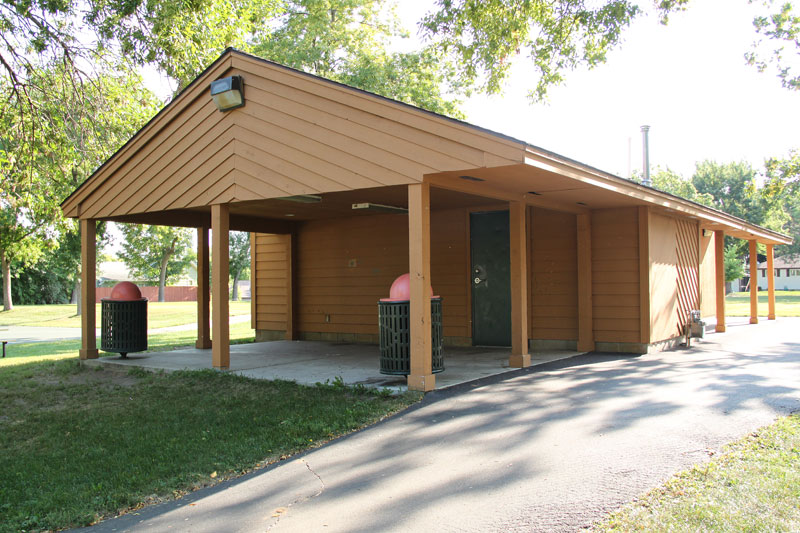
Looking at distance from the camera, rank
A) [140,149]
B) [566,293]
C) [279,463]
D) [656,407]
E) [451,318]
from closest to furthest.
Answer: [279,463]
[656,407]
[140,149]
[566,293]
[451,318]

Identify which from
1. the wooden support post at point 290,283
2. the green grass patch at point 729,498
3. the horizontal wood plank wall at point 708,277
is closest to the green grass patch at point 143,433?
the green grass patch at point 729,498

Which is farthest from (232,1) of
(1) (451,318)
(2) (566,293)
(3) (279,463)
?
(3) (279,463)

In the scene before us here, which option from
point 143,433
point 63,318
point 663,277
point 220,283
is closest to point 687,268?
point 663,277

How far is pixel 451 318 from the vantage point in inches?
443

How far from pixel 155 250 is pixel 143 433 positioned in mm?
46184

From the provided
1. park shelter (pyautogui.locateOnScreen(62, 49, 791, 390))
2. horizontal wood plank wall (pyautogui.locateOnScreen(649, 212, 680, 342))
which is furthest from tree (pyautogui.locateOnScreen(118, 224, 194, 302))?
horizontal wood plank wall (pyautogui.locateOnScreen(649, 212, 680, 342))

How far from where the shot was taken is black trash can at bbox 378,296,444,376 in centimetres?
689

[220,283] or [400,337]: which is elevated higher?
[220,283]

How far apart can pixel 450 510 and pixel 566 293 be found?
732 cm

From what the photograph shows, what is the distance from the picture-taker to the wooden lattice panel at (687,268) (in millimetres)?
11172

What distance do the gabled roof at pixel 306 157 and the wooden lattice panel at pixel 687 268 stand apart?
146cm

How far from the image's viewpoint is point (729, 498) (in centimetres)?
346

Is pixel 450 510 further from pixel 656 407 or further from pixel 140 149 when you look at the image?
pixel 140 149

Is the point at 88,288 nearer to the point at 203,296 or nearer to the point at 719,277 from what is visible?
the point at 203,296
